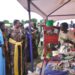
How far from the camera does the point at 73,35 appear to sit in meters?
4.99

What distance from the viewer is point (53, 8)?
550cm

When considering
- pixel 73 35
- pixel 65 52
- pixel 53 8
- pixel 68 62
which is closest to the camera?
pixel 68 62

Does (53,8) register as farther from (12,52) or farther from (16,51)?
(12,52)

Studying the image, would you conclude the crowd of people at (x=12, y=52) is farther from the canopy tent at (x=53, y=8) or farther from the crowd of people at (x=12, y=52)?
the canopy tent at (x=53, y=8)

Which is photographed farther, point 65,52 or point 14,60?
point 14,60

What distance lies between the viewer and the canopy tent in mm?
4742

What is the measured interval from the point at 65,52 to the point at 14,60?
9.21 feet

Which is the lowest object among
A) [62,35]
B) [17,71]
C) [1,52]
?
[17,71]

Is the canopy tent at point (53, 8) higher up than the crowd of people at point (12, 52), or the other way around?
the canopy tent at point (53, 8)

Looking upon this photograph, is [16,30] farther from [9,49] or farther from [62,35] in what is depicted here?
[62,35]

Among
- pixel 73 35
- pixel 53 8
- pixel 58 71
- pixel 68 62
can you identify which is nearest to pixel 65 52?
pixel 68 62

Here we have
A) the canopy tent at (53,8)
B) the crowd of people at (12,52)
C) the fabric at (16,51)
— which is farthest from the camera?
the fabric at (16,51)

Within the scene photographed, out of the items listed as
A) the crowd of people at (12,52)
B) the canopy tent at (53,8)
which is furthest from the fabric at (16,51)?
the canopy tent at (53,8)

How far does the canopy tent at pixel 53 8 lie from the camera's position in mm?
4742
